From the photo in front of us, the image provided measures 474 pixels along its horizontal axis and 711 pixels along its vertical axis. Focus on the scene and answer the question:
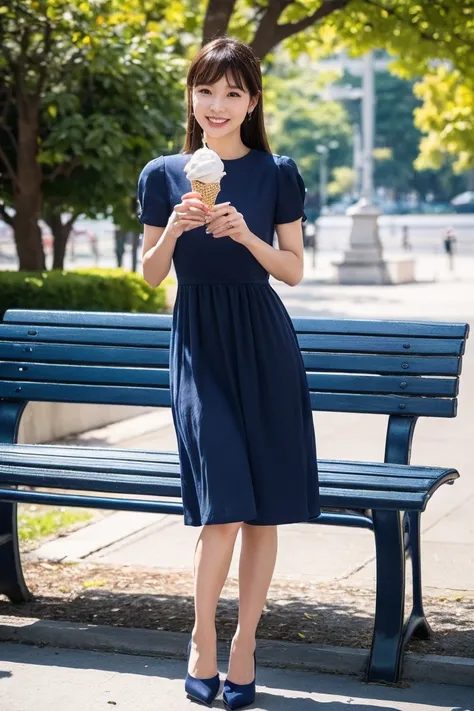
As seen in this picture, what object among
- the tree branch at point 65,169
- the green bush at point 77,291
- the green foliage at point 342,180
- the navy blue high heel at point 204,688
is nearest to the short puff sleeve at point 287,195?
the navy blue high heel at point 204,688

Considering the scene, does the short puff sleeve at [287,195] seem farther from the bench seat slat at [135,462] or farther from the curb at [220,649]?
the curb at [220,649]

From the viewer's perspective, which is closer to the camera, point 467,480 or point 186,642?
point 186,642

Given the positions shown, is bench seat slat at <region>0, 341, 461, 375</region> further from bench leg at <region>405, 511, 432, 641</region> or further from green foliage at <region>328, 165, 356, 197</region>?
green foliage at <region>328, 165, 356, 197</region>

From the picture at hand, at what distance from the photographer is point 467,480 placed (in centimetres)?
703


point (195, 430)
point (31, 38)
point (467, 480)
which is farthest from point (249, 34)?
point (195, 430)

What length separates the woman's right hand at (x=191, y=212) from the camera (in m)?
3.43

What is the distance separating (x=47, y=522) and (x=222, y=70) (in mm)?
3075

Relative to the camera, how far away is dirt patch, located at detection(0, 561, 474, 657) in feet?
14.4

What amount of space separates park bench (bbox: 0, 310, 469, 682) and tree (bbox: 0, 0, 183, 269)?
4.36 meters

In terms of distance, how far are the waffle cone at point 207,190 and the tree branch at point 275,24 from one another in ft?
26.4

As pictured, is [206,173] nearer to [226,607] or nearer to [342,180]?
[226,607]

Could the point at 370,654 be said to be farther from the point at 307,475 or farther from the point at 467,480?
the point at 467,480

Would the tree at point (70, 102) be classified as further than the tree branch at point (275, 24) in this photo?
No

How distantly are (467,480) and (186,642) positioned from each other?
3145 millimetres
